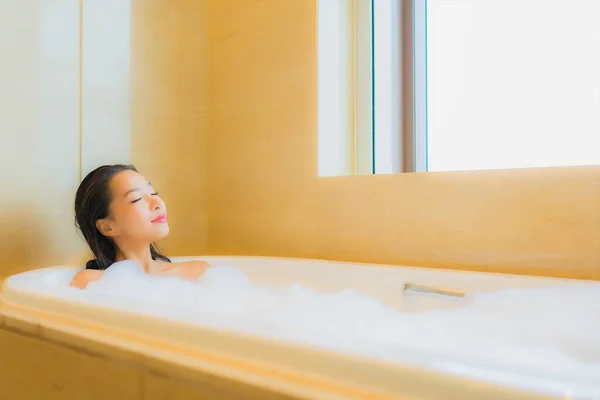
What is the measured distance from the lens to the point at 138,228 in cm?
114

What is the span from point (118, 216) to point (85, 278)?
171 mm

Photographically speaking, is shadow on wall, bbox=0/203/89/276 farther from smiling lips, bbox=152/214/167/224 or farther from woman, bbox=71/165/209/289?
smiling lips, bbox=152/214/167/224

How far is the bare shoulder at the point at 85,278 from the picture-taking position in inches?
39.8

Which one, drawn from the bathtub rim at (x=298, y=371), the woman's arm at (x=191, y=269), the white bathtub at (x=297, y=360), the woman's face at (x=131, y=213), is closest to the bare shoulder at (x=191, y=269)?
the woman's arm at (x=191, y=269)

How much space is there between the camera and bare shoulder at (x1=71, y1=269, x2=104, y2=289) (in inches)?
39.8

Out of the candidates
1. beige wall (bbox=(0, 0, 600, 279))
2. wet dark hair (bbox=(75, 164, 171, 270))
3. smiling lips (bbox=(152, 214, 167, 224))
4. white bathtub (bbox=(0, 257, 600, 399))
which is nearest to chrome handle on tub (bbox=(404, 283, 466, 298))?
beige wall (bbox=(0, 0, 600, 279))

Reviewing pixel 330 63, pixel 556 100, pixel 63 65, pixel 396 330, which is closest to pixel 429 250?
pixel 396 330

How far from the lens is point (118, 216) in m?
1.14

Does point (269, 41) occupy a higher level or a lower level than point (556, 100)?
higher

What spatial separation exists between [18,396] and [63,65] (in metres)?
0.91

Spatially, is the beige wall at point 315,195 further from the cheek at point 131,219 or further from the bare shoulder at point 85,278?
the bare shoulder at point 85,278

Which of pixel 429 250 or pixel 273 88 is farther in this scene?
pixel 273 88

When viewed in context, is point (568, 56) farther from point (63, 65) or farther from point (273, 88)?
point (63, 65)

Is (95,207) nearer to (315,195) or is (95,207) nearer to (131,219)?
(131,219)
